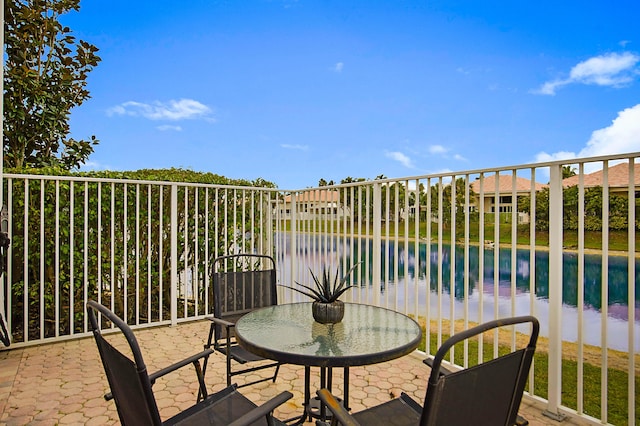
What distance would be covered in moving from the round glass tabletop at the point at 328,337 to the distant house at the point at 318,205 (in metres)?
1.92

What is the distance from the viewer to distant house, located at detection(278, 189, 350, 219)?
13.6 ft

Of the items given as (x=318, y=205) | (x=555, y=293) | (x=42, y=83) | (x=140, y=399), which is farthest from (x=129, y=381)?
(x=42, y=83)

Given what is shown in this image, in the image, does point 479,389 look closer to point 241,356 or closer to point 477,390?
point 477,390

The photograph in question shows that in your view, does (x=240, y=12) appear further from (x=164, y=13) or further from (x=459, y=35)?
(x=459, y=35)

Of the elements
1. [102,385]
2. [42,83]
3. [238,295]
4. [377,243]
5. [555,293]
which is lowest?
[102,385]

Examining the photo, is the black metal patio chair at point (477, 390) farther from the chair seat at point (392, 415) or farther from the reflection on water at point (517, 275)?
the reflection on water at point (517, 275)

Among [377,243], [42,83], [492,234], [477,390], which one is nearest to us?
[477,390]

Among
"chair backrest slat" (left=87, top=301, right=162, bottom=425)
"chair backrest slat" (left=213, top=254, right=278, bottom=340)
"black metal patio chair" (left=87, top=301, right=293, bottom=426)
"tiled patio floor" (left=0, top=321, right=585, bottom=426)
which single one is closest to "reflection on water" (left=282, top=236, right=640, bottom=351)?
"tiled patio floor" (left=0, top=321, right=585, bottom=426)

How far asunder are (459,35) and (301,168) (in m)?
5.95

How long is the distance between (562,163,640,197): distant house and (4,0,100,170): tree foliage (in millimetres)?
6411

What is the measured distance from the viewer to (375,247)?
12.0ft

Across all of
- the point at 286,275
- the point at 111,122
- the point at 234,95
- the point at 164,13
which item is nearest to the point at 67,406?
the point at 286,275

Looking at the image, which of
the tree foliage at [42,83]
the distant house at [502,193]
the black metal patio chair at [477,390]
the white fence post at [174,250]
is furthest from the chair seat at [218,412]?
the tree foliage at [42,83]

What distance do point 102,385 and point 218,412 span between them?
73.3 inches
